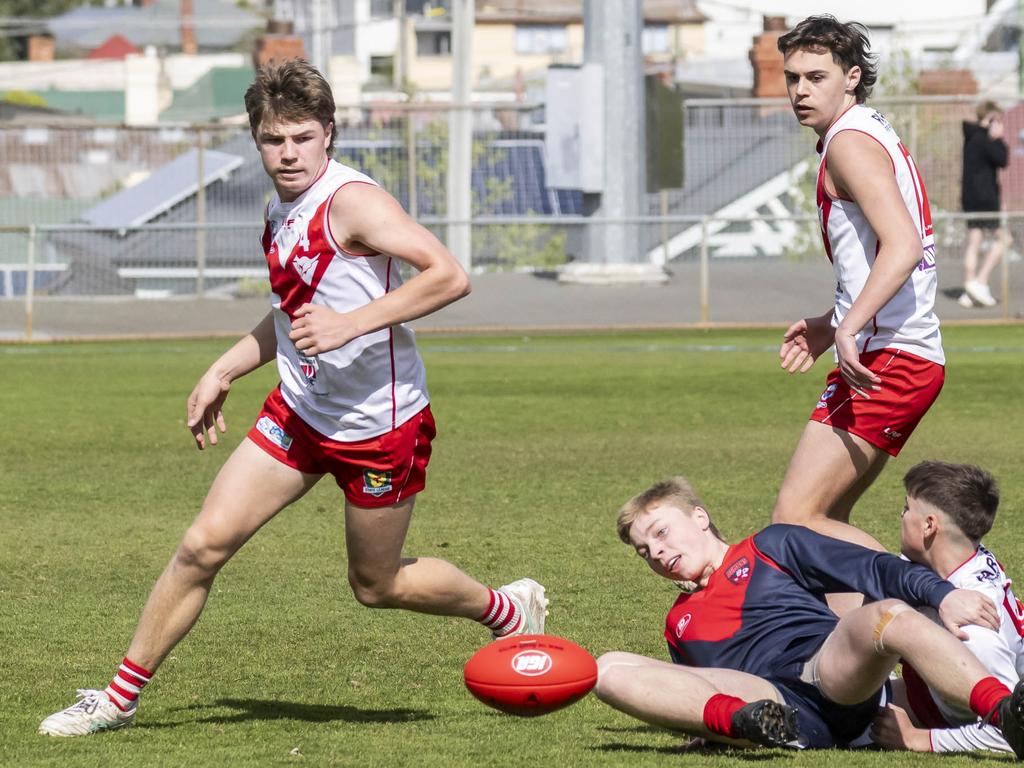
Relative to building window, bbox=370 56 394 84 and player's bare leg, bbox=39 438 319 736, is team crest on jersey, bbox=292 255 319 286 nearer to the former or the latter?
player's bare leg, bbox=39 438 319 736

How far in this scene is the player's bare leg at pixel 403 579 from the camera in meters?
5.73

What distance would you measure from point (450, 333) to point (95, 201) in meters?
11.7

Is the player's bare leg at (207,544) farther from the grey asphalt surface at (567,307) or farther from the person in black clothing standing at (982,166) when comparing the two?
the person in black clothing standing at (982,166)

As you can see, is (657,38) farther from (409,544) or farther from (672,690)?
(672,690)

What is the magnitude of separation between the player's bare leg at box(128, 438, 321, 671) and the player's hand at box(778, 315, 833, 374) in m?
1.77

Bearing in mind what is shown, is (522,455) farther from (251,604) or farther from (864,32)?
(864,32)

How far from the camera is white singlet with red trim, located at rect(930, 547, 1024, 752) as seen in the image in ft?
15.8

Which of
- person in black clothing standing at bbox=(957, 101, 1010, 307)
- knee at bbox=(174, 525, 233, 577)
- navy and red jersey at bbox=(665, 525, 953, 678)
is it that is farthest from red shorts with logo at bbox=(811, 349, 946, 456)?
person in black clothing standing at bbox=(957, 101, 1010, 307)

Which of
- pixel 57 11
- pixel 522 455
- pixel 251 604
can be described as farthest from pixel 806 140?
pixel 57 11

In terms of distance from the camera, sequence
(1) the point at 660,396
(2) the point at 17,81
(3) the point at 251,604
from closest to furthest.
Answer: (3) the point at 251,604
(1) the point at 660,396
(2) the point at 17,81

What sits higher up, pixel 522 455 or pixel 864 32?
pixel 864 32

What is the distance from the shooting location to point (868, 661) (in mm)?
4828

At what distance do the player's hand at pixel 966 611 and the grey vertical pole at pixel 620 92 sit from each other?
22.2m

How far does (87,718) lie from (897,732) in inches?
95.1
